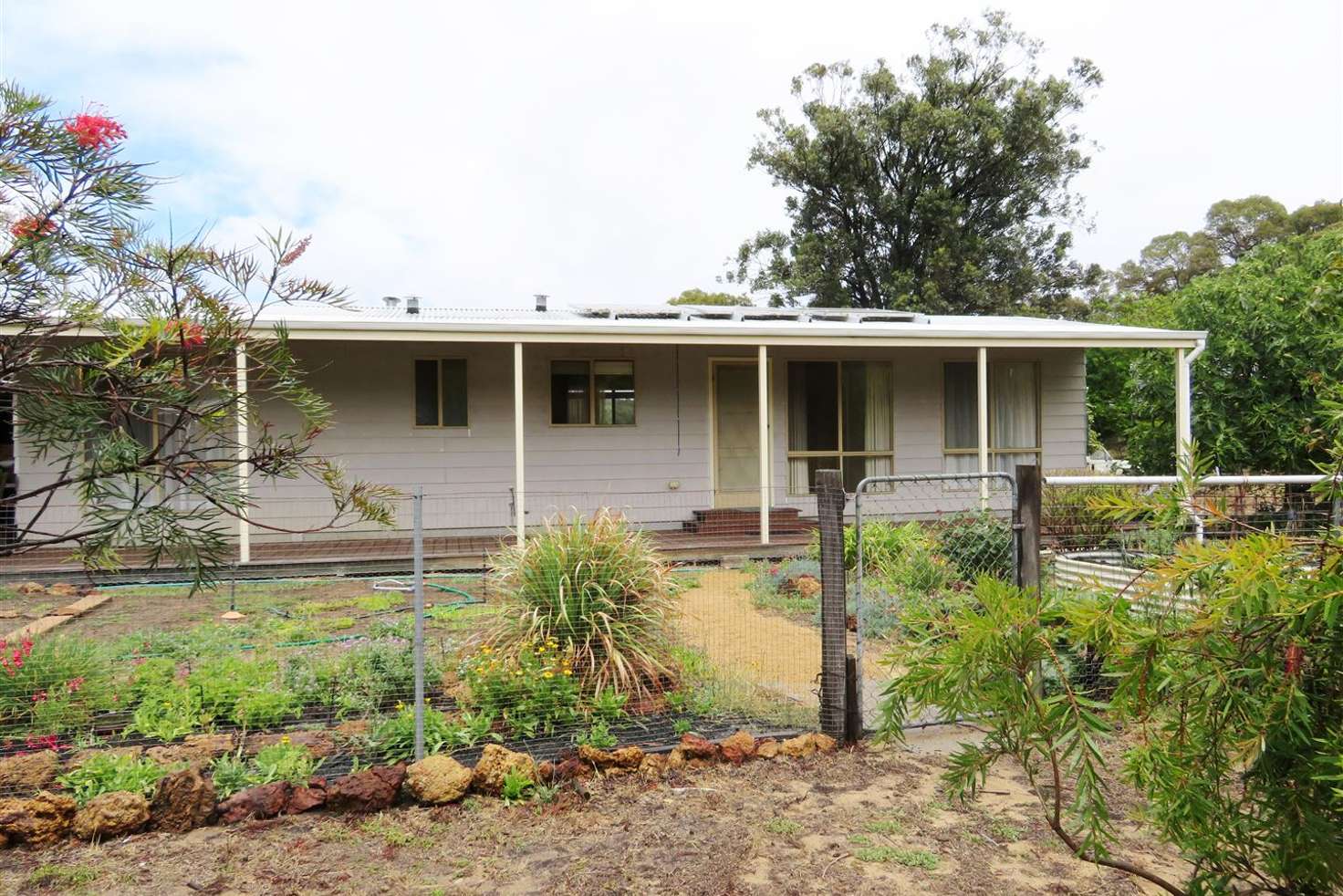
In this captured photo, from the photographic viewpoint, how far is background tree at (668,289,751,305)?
37.2m

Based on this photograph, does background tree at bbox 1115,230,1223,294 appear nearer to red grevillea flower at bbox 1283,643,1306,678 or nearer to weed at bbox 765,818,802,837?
weed at bbox 765,818,802,837

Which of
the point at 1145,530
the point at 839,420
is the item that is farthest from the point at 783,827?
the point at 839,420

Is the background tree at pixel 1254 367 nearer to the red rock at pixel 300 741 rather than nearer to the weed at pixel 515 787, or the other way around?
the weed at pixel 515 787

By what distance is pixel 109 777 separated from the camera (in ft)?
13.2

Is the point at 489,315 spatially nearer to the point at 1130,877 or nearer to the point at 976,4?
the point at 1130,877

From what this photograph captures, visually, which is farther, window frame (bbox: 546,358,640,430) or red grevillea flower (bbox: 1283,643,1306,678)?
window frame (bbox: 546,358,640,430)

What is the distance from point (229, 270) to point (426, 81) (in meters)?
19.6

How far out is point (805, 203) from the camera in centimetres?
2844

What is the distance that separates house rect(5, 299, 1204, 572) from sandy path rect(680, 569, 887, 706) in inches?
104

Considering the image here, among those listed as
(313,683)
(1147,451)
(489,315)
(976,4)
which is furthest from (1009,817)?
(976,4)

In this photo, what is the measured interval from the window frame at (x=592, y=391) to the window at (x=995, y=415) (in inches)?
191

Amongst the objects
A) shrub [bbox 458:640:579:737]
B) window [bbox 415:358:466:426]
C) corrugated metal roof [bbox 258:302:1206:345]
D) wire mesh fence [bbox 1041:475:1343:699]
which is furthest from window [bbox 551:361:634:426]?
shrub [bbox 458:640:579:737]

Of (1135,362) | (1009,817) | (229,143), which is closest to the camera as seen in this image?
(1009,817)

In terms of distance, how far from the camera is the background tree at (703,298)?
37156mm
